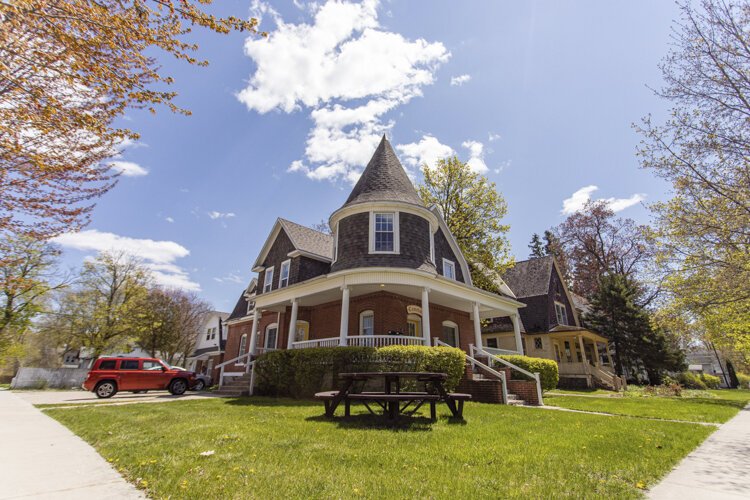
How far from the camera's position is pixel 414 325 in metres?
17.2

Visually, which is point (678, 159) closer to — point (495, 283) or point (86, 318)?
point (495, 283)

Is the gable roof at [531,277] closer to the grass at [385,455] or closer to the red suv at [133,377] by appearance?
the grass at [385,455]

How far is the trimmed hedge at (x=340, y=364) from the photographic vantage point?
1198 centimetres

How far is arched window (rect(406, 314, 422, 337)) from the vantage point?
1692 cm

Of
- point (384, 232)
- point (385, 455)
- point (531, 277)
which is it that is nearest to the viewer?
point (385, 455)

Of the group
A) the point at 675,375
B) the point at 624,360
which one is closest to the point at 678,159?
the point at 624,360

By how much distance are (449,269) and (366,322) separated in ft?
19.0

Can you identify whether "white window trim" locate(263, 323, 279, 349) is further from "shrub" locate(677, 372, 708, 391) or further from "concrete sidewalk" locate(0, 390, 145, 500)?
"shrub" locate(677, 372, 708, 391)

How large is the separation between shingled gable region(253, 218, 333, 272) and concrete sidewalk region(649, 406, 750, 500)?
1637 centimetres

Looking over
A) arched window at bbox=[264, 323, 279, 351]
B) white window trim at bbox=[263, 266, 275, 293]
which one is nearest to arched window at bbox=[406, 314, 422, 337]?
white window trim at bbox=[263, 266, 275, 293]

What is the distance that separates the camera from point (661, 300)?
15797 millimetres

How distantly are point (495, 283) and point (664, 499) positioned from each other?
22.2 metres

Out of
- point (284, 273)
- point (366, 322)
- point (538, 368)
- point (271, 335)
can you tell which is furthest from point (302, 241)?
point (538, 368)

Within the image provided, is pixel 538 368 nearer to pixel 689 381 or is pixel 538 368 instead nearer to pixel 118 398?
pixel 118 398
